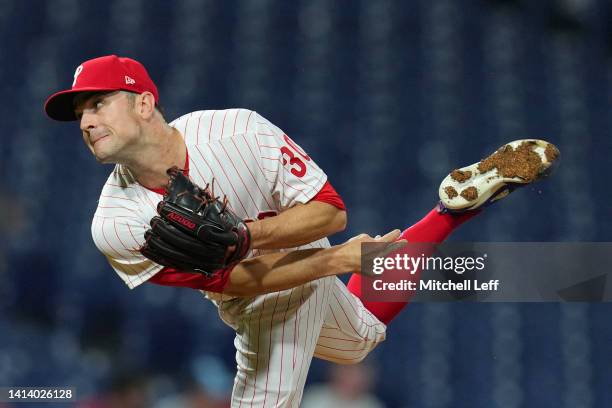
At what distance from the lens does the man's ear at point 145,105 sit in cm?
134

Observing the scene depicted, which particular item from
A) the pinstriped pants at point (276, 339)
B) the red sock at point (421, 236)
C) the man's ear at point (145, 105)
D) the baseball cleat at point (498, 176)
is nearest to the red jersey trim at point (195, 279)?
the pinstriped pants at point (276, 339)

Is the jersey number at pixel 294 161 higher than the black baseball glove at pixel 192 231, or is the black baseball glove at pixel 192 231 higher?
the jersey number at pixel 294 161

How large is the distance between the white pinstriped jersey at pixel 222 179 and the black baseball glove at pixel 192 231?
96 millimetres

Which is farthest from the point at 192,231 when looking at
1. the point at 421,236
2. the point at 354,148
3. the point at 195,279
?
the point at 354,148

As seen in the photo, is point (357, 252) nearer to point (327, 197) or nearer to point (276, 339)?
point (327, 197)

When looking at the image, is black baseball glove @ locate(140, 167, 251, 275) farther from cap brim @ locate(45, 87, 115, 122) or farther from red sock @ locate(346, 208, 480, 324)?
red sock @ locate(346, 208, 480, 324)

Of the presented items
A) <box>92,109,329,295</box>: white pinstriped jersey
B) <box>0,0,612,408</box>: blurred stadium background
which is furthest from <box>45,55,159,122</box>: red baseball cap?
<box>0,0,612,408</box>: blurred stadium background

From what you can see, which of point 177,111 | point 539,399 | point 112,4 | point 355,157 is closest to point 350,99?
point 355,157

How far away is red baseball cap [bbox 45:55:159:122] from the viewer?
1.31m

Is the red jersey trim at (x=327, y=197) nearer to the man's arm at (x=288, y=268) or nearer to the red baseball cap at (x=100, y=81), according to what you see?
the man's arm at (x=288, y=268)

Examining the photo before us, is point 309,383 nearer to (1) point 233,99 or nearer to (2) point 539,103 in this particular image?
(1) point 233,99

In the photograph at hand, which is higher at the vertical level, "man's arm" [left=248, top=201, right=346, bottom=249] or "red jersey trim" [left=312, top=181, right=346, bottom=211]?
"red jersey trim" [left=312, top=181, right=346, bottom=211]

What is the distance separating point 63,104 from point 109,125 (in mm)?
119

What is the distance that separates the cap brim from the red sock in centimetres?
68
